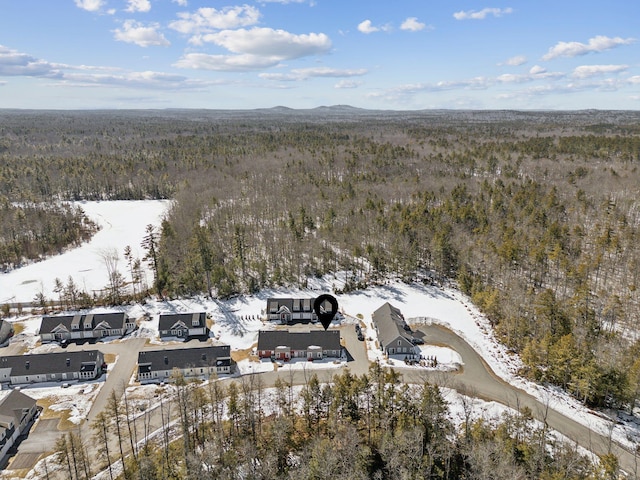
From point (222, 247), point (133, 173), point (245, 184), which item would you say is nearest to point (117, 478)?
point (222, 247)

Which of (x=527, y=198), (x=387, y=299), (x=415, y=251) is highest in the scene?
(x=527, y=198)

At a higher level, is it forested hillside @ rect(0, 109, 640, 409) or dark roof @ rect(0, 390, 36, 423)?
forested hillside @ rect(0, 109, 640, 409)

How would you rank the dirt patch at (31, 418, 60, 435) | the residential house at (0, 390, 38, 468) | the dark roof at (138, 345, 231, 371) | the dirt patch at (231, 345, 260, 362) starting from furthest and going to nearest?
the dirt patch at (231, 345, 260, 362) → the dark roof at (138, 345, 231, 371) → the dirt patch at (31, 418, 60, 435) → the residential house at (0, 390, 38, 468)

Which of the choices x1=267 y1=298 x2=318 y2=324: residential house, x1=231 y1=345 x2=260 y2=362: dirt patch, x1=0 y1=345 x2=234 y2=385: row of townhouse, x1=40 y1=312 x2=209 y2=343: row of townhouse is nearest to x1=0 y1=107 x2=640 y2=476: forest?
x1=267 y1=298 x2=318 y2=324: residential house

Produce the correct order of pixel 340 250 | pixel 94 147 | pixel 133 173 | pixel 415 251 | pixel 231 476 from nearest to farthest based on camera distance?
1. pixel 231 476
2. pixel 415 251
3. pixel 340 250
4. pixel 133 173
5. pixel 94 147

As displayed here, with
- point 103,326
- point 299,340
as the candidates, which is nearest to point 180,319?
point 103,326

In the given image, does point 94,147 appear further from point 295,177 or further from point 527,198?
point 527,198

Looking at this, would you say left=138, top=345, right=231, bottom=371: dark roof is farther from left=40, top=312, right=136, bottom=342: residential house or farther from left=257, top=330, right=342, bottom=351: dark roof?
left=40, top=312, right=136, bottom=342: residential house

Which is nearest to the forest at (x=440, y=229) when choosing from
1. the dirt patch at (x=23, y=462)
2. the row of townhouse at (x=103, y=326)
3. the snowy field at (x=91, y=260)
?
the snowy field at (x=91, y=260)
